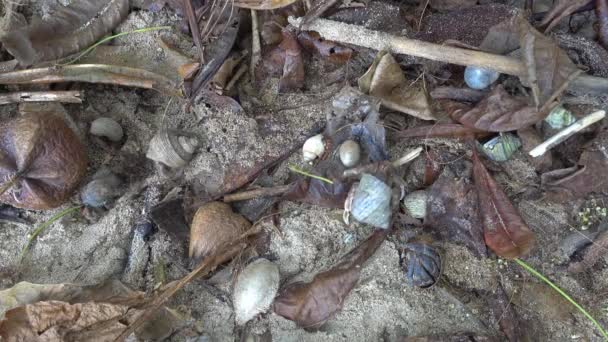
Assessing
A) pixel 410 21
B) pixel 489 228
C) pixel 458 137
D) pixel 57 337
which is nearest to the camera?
pixel 57 337

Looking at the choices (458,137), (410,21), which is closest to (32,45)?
(410,21)

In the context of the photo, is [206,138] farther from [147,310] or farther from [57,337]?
[57,337]

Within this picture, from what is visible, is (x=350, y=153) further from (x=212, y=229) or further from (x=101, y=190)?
(x=101, y=190)

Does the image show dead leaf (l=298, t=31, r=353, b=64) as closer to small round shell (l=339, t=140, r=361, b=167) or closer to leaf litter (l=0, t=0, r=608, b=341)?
leaf litter (l=0, t=0, r=608, b=341)

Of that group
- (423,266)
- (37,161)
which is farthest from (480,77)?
(37,161)

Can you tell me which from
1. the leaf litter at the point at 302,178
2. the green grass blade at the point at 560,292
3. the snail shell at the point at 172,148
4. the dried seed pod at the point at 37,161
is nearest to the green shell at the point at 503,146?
the leaf litter at the point at 302,178

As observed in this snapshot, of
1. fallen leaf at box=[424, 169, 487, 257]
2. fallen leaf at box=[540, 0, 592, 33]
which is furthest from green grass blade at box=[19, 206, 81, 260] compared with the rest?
fallen leaf at box=[540, 0, 592, 33]
